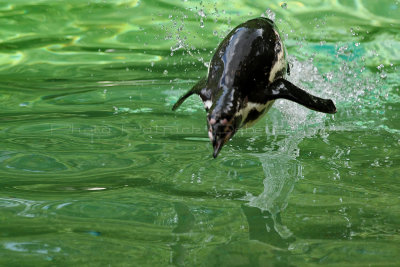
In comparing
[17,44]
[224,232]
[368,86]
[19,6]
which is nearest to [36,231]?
[224,232]

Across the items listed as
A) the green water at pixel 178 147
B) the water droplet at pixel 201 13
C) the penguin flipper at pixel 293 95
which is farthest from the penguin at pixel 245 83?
the water droplet at pixel 201 13

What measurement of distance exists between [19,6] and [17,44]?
0.35 meters

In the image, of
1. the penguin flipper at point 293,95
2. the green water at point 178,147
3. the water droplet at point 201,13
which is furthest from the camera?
the water droplet at point 201,13

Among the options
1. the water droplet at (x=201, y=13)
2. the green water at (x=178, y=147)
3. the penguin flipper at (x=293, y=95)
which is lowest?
the green water at (x=178, y=147)

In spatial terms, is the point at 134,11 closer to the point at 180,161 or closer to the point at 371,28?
the point at 371,28

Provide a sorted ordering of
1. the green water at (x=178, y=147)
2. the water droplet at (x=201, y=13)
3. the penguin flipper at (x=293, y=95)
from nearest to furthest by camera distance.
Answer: the green water at (x=178, y=147), the penguin flipper at (x=293, y=95), the water droplet at (x=201, y=13)

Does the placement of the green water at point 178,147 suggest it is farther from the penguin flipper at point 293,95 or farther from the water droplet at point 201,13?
the penguin flipper at point 293,95

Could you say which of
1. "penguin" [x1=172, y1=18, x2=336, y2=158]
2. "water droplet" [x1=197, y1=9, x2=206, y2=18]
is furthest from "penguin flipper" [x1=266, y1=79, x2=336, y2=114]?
"water droplet" [x1=197, y1=9, x2=206, y2=18]

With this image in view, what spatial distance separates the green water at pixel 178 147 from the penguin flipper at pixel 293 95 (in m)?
0.21

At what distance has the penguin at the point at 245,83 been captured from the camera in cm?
154

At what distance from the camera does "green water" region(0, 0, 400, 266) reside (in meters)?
1.45

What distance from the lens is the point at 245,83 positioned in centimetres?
167

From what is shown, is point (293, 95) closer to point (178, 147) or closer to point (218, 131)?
point (218, 131)

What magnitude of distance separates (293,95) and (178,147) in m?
0.55
